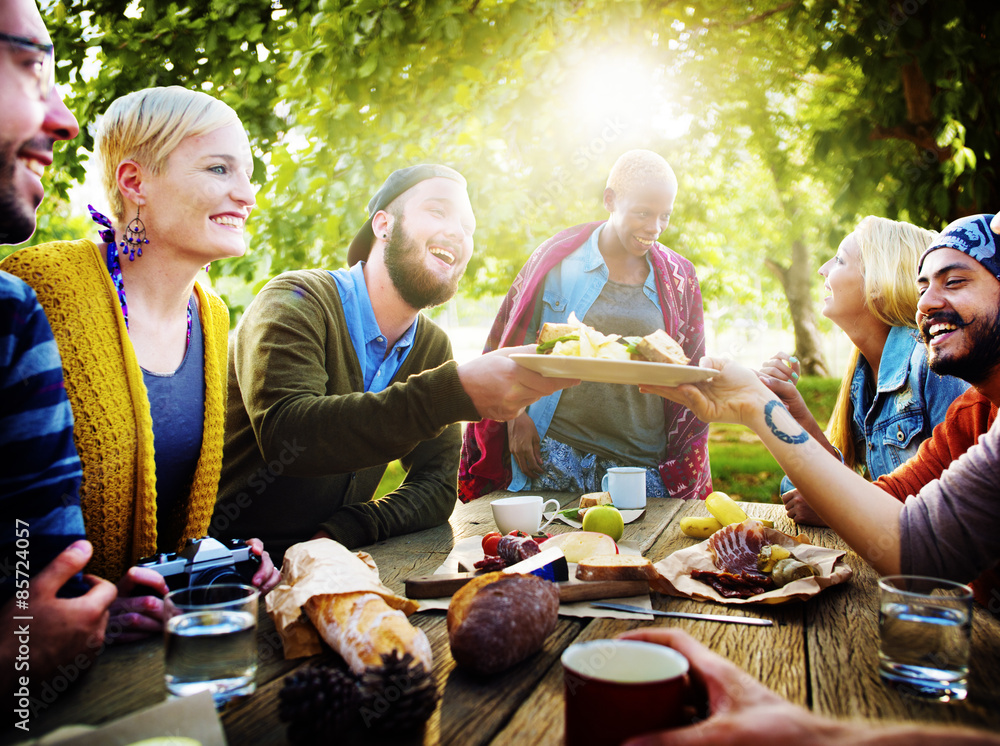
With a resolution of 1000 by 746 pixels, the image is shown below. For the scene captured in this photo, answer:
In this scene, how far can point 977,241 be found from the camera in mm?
2010

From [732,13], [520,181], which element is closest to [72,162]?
[520,181]

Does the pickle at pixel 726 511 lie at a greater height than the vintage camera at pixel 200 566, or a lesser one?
lesser

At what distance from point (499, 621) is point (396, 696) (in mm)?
276

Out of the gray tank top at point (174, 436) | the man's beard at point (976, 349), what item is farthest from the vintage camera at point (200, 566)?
the man's beard at point (976, 349)

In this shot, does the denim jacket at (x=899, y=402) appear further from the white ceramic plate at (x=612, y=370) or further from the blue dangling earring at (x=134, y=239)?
the blue dangling earring at (x=134, y=239)

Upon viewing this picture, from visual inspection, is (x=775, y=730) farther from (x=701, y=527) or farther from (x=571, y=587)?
(x=701, y=527)

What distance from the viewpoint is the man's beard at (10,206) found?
59.5 inches

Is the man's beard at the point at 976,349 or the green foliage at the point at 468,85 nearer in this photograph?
the man's beard at the point at 976,349

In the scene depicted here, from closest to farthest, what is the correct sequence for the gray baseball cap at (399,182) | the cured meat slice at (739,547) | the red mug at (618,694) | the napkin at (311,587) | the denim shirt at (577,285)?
the red mug at (618,694), the napkin at (311,587), the cured meat slice at (739,547), the gray baseball cap at (399,182), the denim shirt at (577,285)

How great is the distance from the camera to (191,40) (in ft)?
15.5

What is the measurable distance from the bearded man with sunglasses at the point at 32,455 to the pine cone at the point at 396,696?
594 millimetres

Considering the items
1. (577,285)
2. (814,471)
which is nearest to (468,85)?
(577,285)

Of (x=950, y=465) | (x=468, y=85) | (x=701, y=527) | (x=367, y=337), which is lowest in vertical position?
(x=701, y=527)

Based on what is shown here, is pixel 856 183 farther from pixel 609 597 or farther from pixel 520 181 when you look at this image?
pixel 609 597
